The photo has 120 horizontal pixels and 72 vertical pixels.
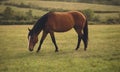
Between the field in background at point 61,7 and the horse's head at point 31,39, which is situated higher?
the field in background at point 61,7

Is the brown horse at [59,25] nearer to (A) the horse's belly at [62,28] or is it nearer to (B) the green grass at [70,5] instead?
(A) the horse's belly at [62,28]

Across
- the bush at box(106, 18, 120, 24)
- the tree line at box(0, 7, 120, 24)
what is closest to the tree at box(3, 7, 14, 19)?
the tree line at box(0, 7, 120, 24)

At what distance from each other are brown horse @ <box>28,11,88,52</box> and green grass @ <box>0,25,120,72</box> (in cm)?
9

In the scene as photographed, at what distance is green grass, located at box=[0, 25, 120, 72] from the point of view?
14.9 ft

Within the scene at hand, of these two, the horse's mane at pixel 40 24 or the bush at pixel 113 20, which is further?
the bush at pixel 113 20

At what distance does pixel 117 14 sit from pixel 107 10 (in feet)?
0.76

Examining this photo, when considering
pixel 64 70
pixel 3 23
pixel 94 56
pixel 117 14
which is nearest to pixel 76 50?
pixel 94 56

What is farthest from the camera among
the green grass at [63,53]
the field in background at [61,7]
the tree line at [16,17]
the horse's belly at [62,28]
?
the horse's belly at [62,28]

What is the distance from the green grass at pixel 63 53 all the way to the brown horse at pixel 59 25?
94 mm

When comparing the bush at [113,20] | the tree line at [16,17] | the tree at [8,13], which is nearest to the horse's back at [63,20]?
the tree line at [16,17]

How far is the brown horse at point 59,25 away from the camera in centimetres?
496

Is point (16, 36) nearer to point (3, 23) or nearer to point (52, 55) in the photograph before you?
point (3, 23)

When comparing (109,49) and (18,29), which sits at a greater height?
(18,29)

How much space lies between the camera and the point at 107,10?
207 inches
